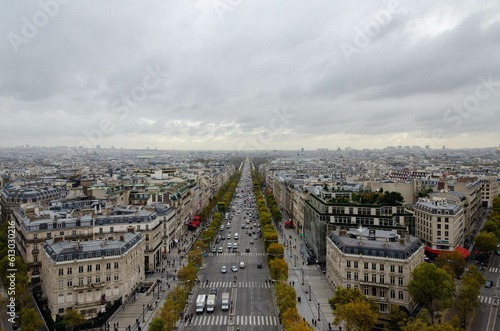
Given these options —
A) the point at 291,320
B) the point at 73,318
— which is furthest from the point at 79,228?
the point at 291,320

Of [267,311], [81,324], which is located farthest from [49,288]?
[267,311]

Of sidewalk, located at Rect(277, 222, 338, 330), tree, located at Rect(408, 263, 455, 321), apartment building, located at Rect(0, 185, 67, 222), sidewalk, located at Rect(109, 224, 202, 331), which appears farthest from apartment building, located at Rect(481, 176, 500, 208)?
apartment building, located at Rect(0, 185, 67, 222)

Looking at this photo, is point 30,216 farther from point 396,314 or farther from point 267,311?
point 396,314

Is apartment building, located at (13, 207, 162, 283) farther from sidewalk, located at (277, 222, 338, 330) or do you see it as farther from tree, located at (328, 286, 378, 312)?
tree, located at (328, 286, 378, 312)

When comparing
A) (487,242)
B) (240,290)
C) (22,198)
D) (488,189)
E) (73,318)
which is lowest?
(240,290)

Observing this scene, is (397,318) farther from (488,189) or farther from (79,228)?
(488,189)
